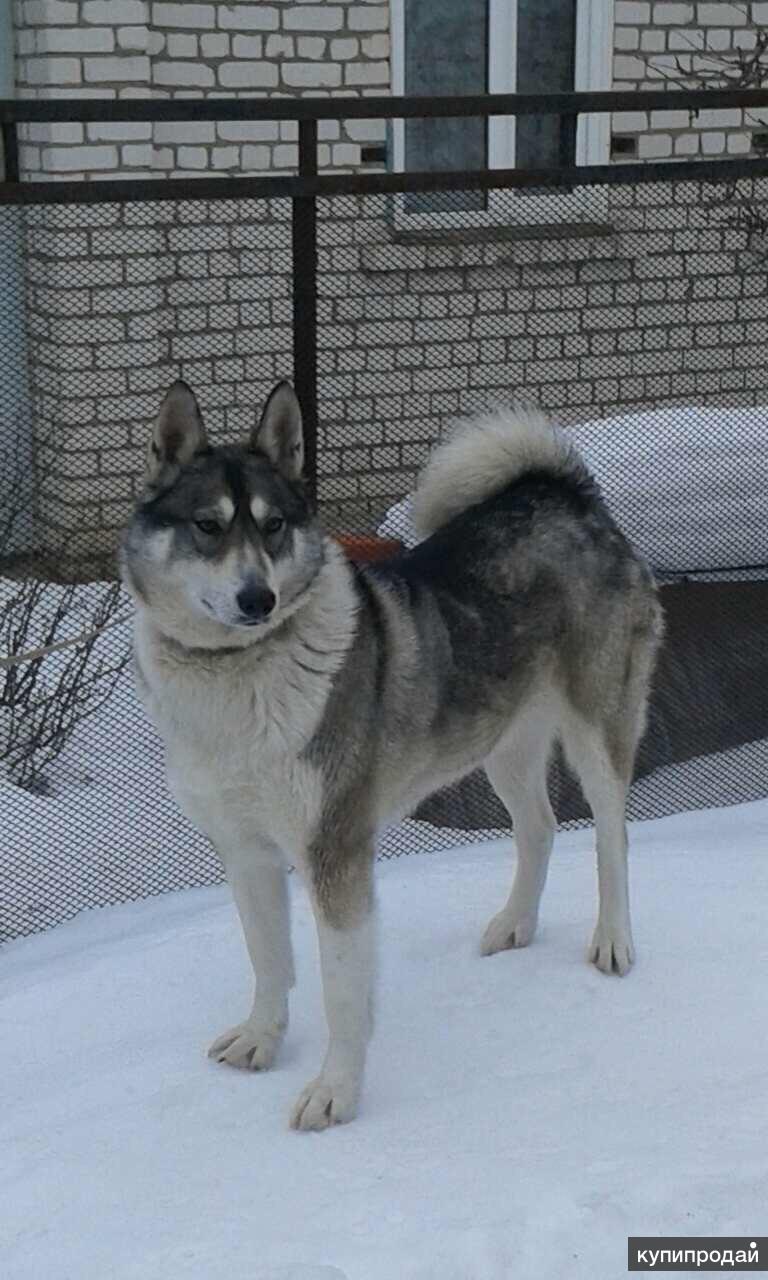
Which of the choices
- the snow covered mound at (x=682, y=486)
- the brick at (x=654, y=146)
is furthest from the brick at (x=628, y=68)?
the snow covered mound at (x=682, y=486)

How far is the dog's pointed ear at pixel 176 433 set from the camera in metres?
3.06

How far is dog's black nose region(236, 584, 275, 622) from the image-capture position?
286cm

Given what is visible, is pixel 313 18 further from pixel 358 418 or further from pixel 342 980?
pixel 342 980

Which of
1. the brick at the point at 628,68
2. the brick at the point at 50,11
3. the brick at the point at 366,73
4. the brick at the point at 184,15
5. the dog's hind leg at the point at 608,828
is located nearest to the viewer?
the dog's hind leg at the point at 608,828

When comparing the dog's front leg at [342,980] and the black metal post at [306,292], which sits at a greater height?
the black metal post at [306,292]

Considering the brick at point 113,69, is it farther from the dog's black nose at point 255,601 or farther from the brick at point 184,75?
the dog's black nose at point 255,601

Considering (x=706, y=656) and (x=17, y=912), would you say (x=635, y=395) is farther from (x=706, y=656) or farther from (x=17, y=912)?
(x=17, y=912)

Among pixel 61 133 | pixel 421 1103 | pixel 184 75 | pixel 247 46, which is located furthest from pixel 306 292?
pixel 247 46

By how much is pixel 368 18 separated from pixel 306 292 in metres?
3.65

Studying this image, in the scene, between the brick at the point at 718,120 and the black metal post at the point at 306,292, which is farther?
the brick at the point at 718,120

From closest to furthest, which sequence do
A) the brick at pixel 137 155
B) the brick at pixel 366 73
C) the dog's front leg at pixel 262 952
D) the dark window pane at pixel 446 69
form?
the dog's front leg at pixel 262 952
the brick at pixel 137 155
the brick at pixel 366 73
the dark window pane at pixel 446 69

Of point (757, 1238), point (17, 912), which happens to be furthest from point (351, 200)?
point (757, 1238)

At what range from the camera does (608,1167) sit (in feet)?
9.52

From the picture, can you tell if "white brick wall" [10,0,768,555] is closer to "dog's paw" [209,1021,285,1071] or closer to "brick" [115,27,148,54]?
"brick" [115,27,148,54]
